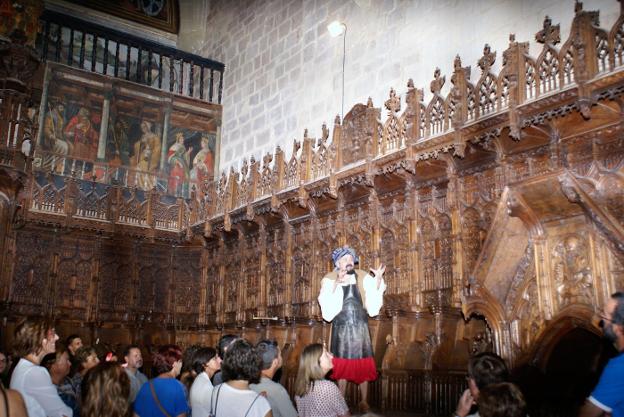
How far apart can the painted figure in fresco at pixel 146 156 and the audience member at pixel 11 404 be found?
13831 millimetres

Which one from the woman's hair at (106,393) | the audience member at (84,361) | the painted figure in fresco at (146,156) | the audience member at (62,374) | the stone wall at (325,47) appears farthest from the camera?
the painted figure in fresco at (146,156)

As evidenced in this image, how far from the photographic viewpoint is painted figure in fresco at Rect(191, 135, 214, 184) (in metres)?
18.0

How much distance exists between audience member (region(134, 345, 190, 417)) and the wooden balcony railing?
1309cm

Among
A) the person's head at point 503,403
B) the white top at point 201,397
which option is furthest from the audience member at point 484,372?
the white top at point 201,397

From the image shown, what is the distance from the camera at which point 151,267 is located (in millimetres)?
16453

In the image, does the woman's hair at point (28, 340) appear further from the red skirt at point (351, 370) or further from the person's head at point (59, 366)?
the red skirt at point (351, 370)

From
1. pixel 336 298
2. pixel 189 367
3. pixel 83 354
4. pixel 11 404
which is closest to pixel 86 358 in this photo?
pixel 83 354

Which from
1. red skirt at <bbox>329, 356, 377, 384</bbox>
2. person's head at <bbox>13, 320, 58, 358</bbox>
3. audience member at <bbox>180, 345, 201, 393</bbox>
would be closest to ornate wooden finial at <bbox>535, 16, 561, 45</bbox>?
red skirt at <bbox>329, 356, 377, 384</bbox>

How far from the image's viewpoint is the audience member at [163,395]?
5.58m

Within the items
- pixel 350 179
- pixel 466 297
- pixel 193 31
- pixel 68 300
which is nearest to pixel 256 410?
pixel 466 297

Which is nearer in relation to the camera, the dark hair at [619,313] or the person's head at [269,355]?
the dark hair at [619,313]

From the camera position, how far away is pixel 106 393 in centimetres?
409

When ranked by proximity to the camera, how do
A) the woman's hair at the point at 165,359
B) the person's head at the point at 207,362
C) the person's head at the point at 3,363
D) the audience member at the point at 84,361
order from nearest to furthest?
the woman's hair at the point at 165,359
the person's head at the point at 207,362
the audience member at the point at 84,361
the person's head at the point at 3,363

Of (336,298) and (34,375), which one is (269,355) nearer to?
(34,375)
